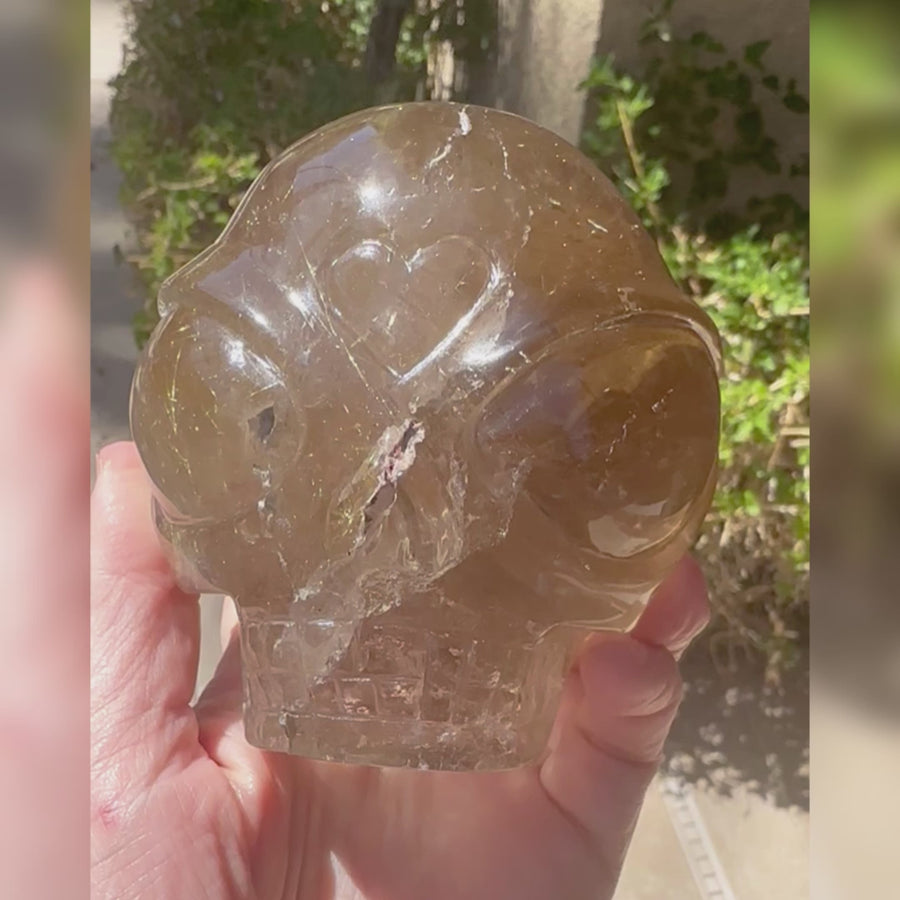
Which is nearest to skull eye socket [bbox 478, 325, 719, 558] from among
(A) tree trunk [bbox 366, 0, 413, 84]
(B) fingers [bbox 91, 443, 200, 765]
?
(B) fingers [bbox 91, 443, 200, 765]

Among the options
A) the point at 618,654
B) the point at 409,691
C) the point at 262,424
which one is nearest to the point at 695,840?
the point at 618,654

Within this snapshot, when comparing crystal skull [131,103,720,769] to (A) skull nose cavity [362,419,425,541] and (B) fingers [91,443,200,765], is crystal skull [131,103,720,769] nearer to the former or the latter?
(A) skull nose cavity [362,419,425,541]

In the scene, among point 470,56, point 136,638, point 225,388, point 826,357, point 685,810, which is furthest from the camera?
point 685,810

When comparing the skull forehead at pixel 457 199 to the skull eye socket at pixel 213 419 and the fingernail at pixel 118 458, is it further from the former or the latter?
the fingernail at pixel 118 458

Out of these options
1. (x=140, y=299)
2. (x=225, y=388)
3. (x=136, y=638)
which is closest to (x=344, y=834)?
(x=136, y=638)

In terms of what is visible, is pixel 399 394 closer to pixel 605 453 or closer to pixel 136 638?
pixel 605 453

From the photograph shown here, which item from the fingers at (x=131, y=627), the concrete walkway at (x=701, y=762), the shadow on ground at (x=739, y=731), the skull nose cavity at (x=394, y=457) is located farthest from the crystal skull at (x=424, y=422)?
the shadow on ground at (x=739, y=731)

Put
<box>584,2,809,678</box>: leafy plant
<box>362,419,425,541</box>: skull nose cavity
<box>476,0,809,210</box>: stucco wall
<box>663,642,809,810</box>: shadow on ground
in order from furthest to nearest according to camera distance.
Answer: <box>663,642,809,810</box>: shadow on ground
<box>584,2,809,678</box>: leafy plant
<box>476,0,809,210</box>: stucco wall
<box>362,419,425,541</box>: skull nose cavity
